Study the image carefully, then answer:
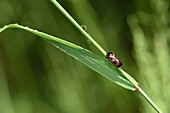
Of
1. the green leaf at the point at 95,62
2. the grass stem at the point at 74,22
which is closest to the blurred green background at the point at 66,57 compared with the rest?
the green leaf at the point at 95,62

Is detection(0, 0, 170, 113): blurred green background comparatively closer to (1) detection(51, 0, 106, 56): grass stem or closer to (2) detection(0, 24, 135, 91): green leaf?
(2) detection(0, 24, 135, 91): green leaf

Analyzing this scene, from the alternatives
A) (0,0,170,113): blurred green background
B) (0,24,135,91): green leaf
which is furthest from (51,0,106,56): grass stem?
(0,0,170,113): blurred green background

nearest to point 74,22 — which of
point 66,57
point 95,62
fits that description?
point 95,62

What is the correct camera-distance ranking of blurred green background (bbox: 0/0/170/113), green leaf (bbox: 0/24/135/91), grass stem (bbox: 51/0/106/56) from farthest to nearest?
blurred green background (bbox: 0/0/170/113) → green leaf (bbox: 0/24/135/91) → grass stem (bbox: 51/0/106/56)

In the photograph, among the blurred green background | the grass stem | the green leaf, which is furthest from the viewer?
the blurred green background

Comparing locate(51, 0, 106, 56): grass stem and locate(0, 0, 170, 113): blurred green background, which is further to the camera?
locate(0, 0, 170, 113): blurred green background

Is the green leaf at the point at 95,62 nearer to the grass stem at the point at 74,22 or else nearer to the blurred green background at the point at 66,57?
the grass stem at the point at 74,22

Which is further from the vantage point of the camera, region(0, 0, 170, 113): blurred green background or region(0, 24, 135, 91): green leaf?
region(0, 0, 170, 113): blurred green background

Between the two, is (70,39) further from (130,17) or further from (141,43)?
(141,43)

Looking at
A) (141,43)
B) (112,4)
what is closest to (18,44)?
(112,4)

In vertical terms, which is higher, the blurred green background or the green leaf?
the blurred green background
